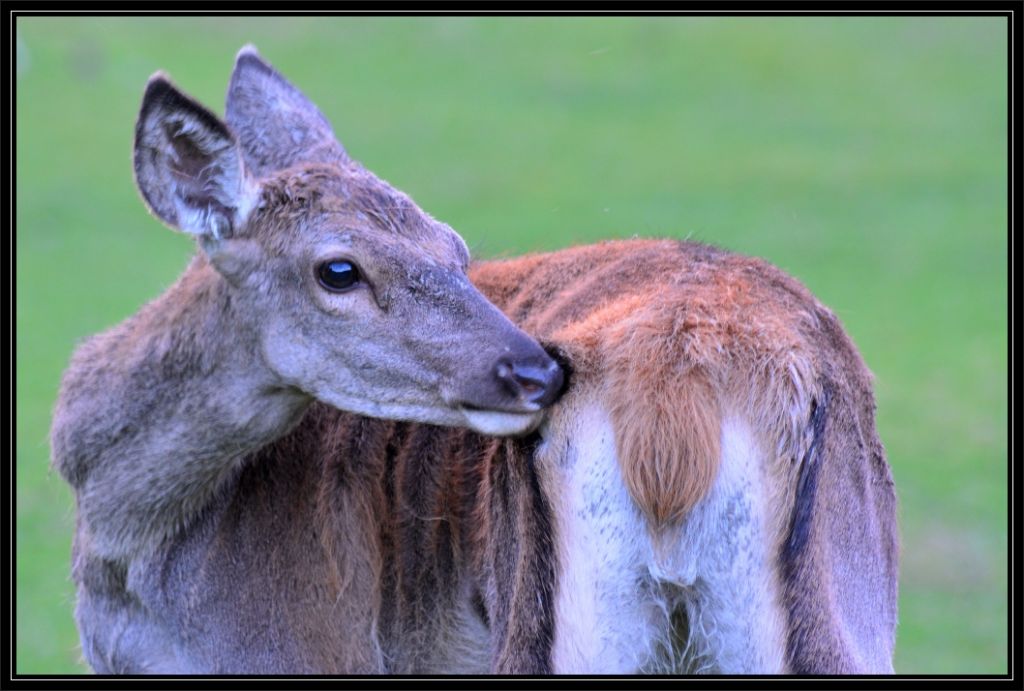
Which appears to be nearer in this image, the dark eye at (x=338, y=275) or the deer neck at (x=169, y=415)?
the dark eye at (x=338, y=275)

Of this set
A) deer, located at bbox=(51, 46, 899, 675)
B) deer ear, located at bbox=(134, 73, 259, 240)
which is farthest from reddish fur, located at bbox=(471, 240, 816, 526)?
deer ear, located at bbox=(134, 73, 259, 240)

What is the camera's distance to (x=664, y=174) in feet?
92.7

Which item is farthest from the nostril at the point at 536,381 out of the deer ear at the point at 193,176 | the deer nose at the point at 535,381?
the deer ear at the point at 193,176

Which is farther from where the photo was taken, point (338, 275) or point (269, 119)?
point (269, 119)

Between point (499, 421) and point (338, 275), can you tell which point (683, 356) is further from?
point (338, 275)

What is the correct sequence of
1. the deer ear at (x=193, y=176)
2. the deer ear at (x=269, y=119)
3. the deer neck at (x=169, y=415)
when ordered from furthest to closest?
the deer ear at (x=269, y=119) < the deer neck at (x=169, y=415) < the deer ear at (x=193, y=176)

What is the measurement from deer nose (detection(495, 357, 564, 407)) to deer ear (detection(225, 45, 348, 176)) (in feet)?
6.06

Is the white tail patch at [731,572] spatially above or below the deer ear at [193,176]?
below

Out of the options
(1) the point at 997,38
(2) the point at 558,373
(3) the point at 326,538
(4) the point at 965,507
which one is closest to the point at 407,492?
(3) the point at 326,538

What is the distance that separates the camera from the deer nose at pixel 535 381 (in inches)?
196

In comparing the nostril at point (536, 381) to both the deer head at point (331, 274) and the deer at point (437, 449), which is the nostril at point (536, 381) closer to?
the deer at point (437, 449)

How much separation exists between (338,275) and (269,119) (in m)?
1.50

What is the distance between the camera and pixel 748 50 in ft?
119

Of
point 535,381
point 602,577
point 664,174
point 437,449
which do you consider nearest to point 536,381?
point 535,381
